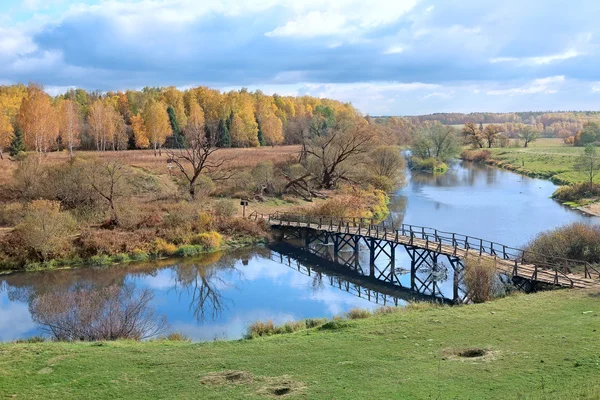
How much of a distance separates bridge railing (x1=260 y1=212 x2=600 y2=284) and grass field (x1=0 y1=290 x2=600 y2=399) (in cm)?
548

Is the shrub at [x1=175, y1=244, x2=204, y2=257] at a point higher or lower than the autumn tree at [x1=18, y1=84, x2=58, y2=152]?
lower

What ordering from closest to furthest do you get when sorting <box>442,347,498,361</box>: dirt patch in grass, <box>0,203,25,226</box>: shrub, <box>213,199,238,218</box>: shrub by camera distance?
1. <box>442,347,498,361</box>: dirt patch in grass
2. <box>0,203,25,226</box>: shrub
3. <box>213,199,238,218</box>: shrub

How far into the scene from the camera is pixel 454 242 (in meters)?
30.2

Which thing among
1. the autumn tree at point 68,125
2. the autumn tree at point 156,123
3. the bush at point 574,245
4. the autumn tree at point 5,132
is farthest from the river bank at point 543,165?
the autumn tree at point 5,132

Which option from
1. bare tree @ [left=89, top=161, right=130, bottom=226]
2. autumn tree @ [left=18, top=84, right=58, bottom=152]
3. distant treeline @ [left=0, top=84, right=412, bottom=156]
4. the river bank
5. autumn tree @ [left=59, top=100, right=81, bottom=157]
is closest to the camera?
bare tree @ [left=89, top=161, right=130, bottom=226]

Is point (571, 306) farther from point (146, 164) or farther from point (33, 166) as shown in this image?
point (146, 164)

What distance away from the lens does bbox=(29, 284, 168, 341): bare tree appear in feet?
66.9

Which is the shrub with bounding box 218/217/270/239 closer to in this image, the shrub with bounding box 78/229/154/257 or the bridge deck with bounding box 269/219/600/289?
the bridge deck with bounding box 269/219/600/289

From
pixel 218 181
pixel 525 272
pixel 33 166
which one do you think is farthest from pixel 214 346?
pixel 218 181

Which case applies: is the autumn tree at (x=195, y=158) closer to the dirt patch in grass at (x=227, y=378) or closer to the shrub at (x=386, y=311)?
the shrub at (x=386, y=311)

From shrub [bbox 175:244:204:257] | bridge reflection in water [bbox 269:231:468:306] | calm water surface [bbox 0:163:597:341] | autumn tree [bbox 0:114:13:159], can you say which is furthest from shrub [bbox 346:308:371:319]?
autumn tree [bbox 0:114:13:159]

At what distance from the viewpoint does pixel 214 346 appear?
57.1 feet

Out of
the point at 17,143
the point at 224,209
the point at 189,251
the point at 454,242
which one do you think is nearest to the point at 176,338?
the point at 454,242

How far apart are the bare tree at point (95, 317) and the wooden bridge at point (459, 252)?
15069 millimetres
